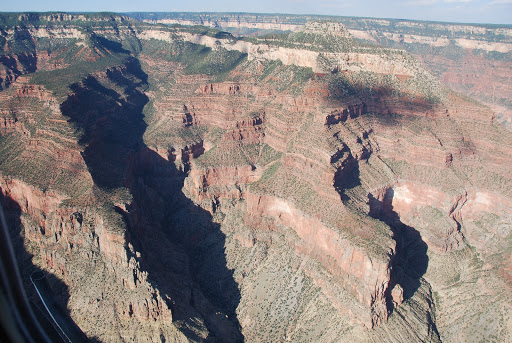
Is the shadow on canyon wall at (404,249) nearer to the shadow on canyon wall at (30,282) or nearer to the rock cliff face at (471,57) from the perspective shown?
the shadow on canyon wall at (30,282)

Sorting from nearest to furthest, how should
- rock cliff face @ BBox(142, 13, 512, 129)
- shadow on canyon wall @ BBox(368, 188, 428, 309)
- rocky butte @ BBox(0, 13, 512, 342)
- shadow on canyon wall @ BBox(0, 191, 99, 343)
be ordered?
shadow on canyon wall @ BBox(0, 191, 99, 343)
rocky butte @ BBox(0, 13, 512, 342)
shadow on canyon wall @ BBox(368, 188, 428, 309)
rock cliff face @ BBox(142, 13, 512, 129)

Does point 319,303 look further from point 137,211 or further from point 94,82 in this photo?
point 94,82

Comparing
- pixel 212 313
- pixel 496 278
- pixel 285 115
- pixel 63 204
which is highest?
pixel 285 115

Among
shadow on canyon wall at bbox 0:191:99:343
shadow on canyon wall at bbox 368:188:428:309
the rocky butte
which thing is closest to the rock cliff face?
the rocky butte

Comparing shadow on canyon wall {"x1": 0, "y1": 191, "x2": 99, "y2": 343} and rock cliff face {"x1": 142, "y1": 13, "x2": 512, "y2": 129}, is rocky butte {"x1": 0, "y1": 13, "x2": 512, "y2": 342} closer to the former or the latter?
shadow on canyon wall {"x1": 0, "y1": 191, "x2": 99, "y2": 343}

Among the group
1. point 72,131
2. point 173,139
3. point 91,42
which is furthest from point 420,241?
point 91,42

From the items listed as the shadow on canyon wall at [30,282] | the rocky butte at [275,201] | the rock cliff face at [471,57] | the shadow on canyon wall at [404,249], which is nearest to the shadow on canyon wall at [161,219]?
the rocky butte at [275,201]
